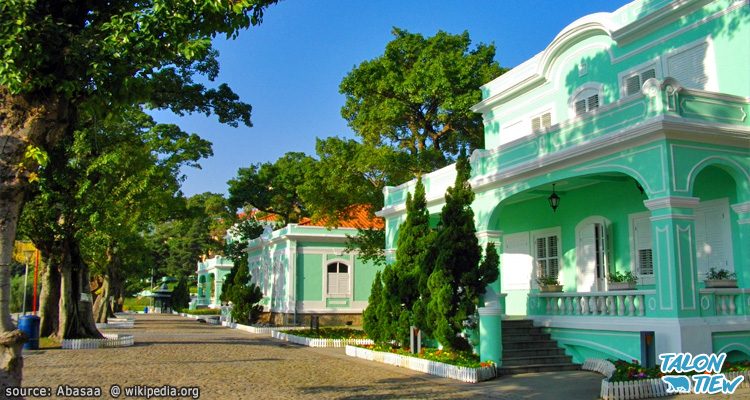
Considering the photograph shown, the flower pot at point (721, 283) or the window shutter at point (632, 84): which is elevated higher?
the window shutter at point (632, 84)

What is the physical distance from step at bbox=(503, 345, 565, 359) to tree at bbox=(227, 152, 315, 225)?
909 inches

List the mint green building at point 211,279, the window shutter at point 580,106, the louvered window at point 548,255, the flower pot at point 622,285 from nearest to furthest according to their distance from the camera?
the flower pot at point 622,285 < the window shutter at point 580,106 < the louvered window at point 548,255 < the mint green building at point 211,279

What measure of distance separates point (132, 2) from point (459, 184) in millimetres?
7848

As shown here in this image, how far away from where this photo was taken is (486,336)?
40.1ft

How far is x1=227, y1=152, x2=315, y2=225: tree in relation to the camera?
115ft

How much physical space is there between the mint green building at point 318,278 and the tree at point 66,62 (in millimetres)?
22382

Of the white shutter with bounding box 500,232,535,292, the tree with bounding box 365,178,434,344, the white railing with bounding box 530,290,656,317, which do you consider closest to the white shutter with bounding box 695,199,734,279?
the white railing with bounding box 530,290,656,317

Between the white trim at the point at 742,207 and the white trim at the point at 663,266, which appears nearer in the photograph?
the white trim at the point at 663,266

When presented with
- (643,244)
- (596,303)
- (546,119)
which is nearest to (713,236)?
(643,244)

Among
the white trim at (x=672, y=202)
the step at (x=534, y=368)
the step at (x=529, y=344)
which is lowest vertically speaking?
the step at (x=534, y=368)

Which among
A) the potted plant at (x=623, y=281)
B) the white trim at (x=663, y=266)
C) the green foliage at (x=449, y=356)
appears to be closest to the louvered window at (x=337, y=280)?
the green foliage at (x=449, y=356)

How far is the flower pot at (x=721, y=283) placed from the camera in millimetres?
11117

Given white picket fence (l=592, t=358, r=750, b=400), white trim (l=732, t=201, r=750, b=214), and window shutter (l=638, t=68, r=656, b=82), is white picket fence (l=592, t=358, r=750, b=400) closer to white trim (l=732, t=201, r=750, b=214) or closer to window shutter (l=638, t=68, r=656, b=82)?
white trim (l=732, t=201, r=750, b=214)

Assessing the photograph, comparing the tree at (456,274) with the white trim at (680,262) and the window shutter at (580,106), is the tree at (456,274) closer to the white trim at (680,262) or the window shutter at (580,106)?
the white trim at (680,262)
